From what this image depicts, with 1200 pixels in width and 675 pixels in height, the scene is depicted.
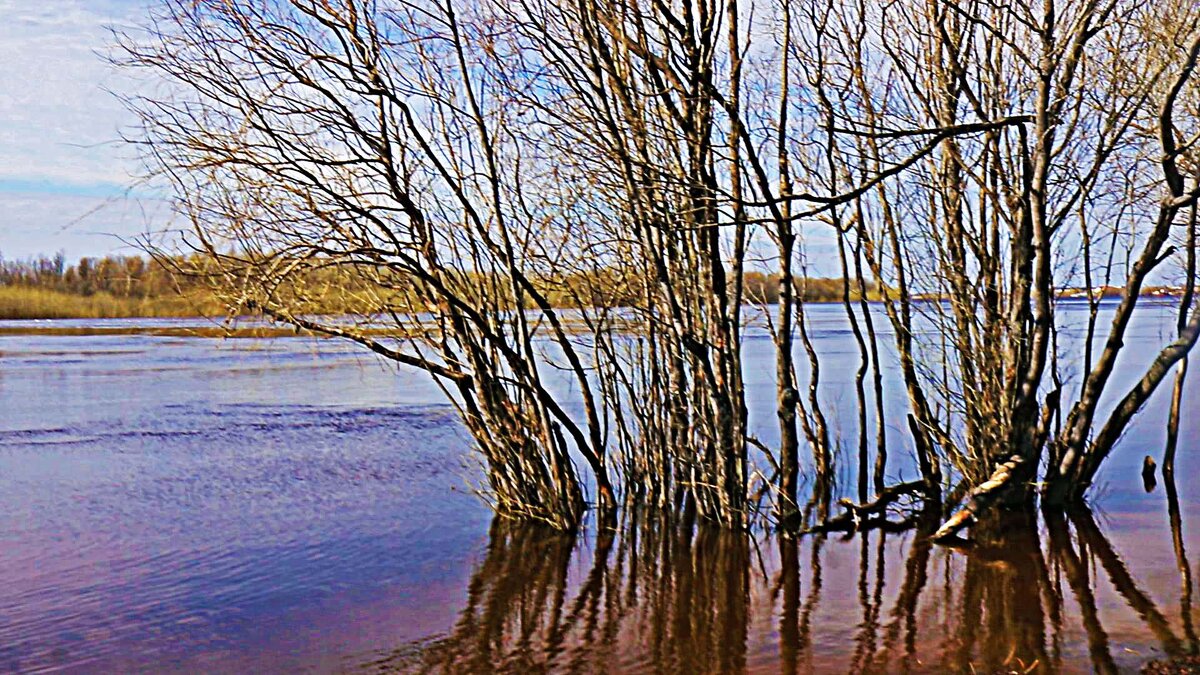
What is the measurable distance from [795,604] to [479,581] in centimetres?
257

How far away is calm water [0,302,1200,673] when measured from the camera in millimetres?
7695

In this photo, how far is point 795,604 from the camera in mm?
8656

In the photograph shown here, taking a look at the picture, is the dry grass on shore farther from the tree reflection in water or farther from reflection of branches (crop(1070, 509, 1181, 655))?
reflection of branches (crop(1070, 509, 1181, 655))

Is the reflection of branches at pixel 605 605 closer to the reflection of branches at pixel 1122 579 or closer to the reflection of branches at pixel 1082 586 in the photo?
the reflection of branches at pixel 1082 586

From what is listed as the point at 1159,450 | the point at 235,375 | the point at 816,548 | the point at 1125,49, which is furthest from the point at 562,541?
the point at 235,375

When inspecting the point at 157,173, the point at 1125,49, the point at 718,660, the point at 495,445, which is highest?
the point at 1125,49

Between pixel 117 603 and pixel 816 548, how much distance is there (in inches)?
226

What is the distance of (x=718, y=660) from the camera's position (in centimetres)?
745

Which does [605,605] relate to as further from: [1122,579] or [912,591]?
[1122,579]

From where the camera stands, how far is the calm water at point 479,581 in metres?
7.70

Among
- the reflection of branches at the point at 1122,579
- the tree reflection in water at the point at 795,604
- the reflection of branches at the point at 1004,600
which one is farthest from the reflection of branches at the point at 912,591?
the reflection of branches at the point at 1122,579

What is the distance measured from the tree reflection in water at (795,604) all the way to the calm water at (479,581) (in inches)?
1.0

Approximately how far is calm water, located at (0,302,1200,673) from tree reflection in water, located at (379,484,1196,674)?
26mm

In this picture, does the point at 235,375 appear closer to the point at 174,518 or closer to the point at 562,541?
the point at 174,518
